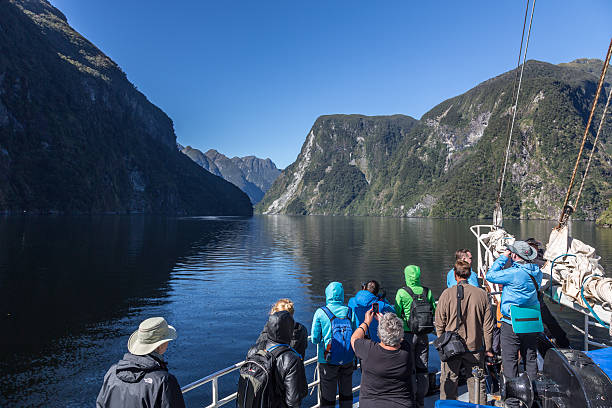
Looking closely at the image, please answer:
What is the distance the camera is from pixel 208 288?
83.4 feet

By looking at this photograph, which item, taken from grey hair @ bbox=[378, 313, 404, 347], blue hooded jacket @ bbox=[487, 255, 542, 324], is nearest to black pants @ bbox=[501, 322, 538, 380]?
blue hooded jacket @ bbox=[487, 255, 542, 324]

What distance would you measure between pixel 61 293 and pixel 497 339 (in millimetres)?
24293

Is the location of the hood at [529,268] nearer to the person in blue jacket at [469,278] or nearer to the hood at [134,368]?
the person in blue jacket at [469,278]

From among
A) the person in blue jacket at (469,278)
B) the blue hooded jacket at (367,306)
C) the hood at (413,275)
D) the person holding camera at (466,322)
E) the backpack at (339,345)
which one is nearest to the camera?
the backpack at (339,345)

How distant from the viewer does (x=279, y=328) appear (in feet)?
13.8

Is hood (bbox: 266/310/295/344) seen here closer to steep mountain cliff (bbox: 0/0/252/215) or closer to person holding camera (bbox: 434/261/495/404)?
person holding camera (bbox: 434/261/495/404)

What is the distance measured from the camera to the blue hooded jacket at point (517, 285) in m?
6.35

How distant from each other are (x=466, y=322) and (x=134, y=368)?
17.1 feet

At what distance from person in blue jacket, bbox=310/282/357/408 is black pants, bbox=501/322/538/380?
123 inches

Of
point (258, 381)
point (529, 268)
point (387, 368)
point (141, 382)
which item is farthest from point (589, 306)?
point (141, 382)

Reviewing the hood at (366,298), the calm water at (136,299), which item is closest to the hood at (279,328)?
the hood at (366,298)

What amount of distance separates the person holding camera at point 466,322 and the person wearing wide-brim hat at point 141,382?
4627 mm

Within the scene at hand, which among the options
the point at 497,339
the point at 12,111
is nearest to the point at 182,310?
the point at 497,339

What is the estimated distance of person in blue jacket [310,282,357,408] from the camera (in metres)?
5.72
